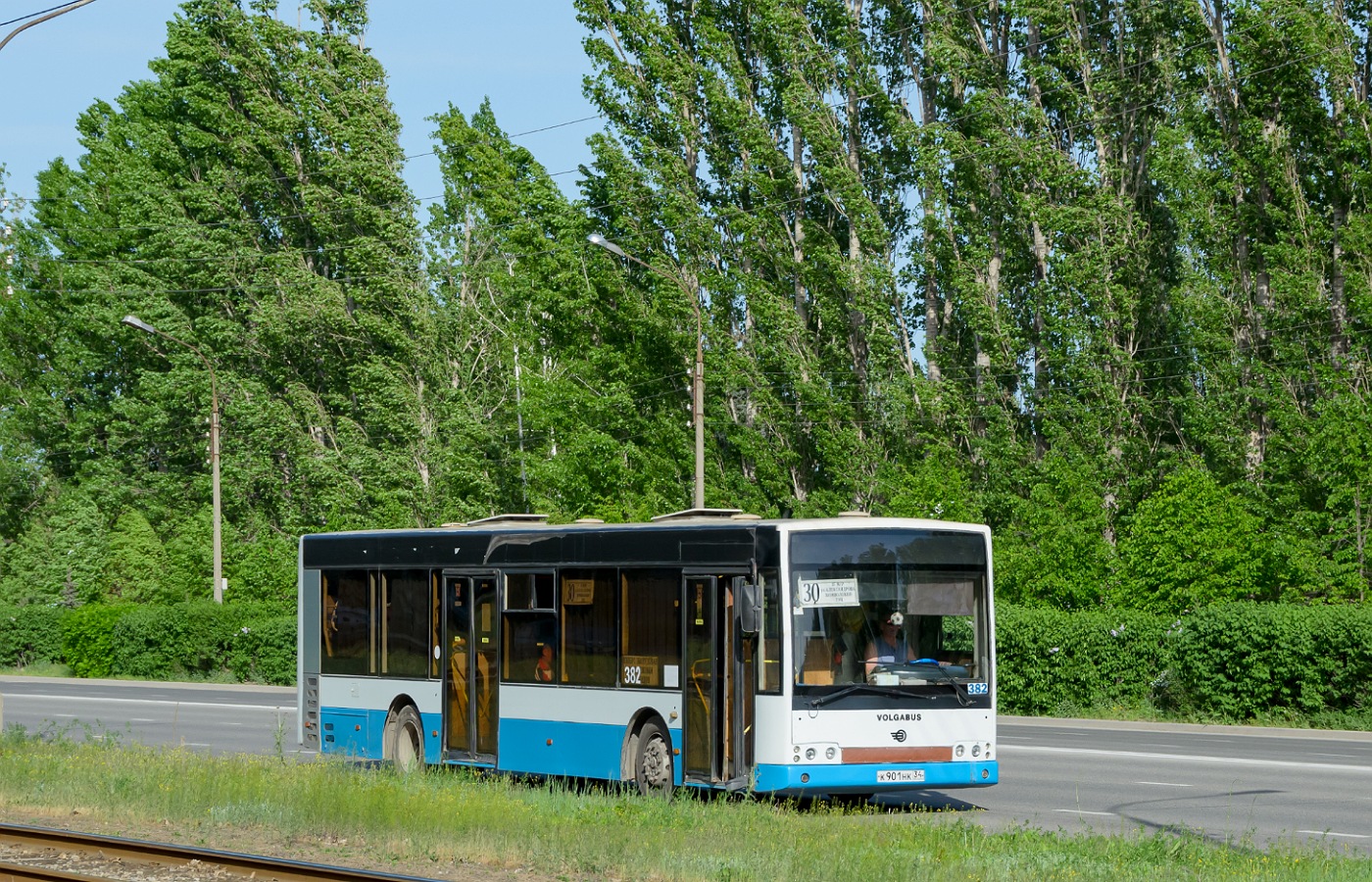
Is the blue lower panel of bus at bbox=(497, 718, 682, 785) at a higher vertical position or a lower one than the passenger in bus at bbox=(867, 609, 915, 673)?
lower

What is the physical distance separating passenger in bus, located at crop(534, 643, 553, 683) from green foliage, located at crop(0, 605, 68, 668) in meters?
43.3

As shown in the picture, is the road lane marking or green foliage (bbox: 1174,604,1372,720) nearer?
the road lane marking

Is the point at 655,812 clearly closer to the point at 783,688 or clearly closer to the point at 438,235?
the point at 783,688

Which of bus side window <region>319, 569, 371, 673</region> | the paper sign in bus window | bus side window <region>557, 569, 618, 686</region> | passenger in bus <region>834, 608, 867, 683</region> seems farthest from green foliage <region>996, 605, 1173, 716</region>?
the paper sign in bus window

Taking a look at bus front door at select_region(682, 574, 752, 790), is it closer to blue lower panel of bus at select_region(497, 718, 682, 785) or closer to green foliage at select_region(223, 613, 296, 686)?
blue lower panel of bus at select_region(497, 718, 682, 785)

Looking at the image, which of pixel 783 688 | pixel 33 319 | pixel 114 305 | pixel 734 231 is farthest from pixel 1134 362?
pixel 33 319

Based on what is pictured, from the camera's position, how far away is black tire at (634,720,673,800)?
17.1 m

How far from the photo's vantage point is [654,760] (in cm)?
1731

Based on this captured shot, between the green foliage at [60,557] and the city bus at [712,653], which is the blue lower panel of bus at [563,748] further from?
the green foliage at [60,557]

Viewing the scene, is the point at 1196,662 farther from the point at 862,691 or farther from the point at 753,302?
the point at 753,302

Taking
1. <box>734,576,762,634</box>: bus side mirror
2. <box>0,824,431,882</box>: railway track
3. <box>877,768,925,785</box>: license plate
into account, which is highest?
<box>734,576,762,634</box>: bus side mirror

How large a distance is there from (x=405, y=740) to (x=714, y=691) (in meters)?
5.47

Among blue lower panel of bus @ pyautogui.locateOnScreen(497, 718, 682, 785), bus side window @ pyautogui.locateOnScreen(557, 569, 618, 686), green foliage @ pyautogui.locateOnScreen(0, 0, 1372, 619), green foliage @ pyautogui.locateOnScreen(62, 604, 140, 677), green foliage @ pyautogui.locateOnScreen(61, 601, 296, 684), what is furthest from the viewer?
green foliage @ pyautogui.locateOnScreen(62, 604, 140, 677)

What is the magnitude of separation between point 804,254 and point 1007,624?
1746 cm
